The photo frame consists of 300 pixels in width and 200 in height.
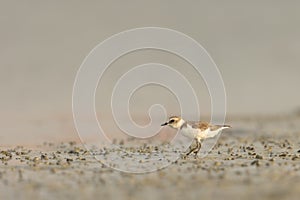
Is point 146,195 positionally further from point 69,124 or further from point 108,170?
point 69,124

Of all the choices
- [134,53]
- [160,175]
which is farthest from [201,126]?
[134,53]

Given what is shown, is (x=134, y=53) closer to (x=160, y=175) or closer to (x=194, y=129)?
(x=194, y=129)

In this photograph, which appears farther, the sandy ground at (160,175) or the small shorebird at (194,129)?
the small shorebird at (194,129)

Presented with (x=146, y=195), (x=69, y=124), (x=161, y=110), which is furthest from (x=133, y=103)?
(x=146, y=195)

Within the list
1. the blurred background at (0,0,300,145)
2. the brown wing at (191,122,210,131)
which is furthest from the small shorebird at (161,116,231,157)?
the blurred background at (0,0,300,145)

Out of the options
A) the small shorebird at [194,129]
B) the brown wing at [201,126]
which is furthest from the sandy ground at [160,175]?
the brown wing at [201,126]

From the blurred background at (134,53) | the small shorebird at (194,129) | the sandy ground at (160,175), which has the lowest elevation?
the sandy ground at (160,175)

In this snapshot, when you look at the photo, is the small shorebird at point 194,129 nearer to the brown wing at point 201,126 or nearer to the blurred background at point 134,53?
the brown wing at point 201,126
